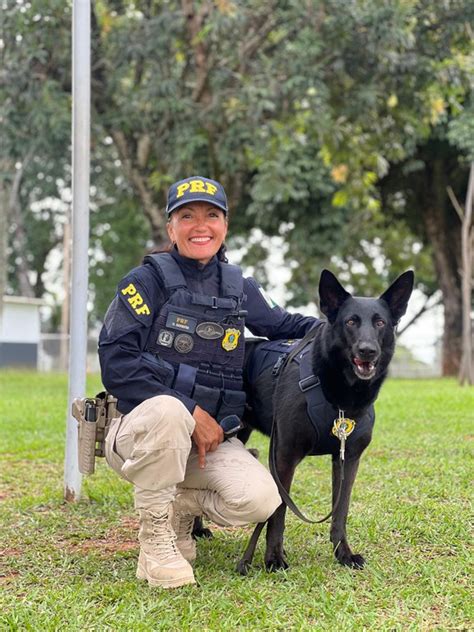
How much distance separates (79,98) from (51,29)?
25.8ft

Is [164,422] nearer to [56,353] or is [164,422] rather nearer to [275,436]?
[275,436]

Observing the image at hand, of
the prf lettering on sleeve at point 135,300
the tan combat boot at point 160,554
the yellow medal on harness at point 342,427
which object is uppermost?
the prf lettering on sleeve at point 135,300

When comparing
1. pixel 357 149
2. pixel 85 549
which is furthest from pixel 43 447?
pixel 357 149

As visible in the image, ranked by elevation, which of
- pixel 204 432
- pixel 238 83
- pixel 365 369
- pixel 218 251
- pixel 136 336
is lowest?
pixel 204 432

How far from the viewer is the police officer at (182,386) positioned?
3.33 m

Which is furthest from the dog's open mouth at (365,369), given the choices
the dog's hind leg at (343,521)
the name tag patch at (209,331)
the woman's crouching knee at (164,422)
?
the woman's crouching knee at (164,422)

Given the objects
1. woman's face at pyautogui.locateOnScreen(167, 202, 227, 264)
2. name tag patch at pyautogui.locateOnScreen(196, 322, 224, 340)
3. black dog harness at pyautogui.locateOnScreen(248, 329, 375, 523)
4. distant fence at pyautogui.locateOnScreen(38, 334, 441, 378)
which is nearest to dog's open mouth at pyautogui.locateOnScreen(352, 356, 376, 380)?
black dog harness at pyautogui.locateOnScreen(248, 329, 375, 523)

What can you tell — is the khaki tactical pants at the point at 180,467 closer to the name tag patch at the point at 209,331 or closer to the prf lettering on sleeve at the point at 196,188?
the name tag patch at the point at 209,331

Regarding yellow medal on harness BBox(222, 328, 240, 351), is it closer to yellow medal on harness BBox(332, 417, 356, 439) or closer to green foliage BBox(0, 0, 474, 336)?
yellow medal on harness BBox(332, 417, 356, 439)

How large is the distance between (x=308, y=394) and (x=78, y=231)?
2.14m

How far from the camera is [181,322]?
3.54 m

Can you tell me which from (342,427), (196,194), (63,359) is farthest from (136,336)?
(63,359)

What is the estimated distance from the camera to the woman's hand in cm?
342

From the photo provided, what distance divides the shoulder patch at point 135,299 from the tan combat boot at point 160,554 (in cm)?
81
